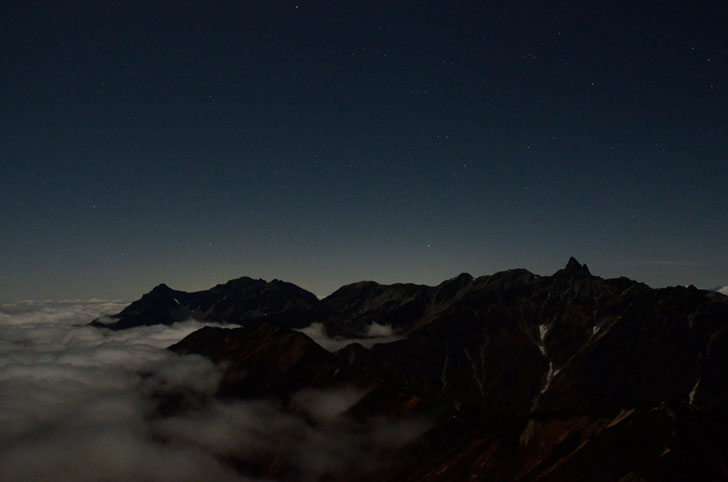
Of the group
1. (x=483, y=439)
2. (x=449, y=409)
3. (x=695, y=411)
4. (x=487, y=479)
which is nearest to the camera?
(x=695, y=411)

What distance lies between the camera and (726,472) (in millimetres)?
92500

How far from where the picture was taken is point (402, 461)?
184 meters

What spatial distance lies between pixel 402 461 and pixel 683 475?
116 meters

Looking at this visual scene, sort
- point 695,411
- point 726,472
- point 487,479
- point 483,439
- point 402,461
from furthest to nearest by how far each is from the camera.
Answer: point 402,461, point 483,439, point 487,479, point 695,411, point 726,472

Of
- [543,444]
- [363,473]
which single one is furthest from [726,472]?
[363,473]

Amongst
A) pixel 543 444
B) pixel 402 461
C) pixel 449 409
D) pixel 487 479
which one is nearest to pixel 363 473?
pixel 402 461

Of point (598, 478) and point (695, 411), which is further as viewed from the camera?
point (695, 411)

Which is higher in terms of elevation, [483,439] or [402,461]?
[483,439]

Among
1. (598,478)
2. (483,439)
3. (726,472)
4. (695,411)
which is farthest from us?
(483,439)

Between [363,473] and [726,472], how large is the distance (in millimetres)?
145367

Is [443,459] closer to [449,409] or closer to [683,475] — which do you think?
[449,409]

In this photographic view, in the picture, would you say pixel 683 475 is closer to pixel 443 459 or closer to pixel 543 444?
pixel 543 444

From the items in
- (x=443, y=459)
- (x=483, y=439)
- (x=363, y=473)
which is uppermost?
(x=483, y=439)

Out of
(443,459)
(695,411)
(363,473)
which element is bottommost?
(363,473)
